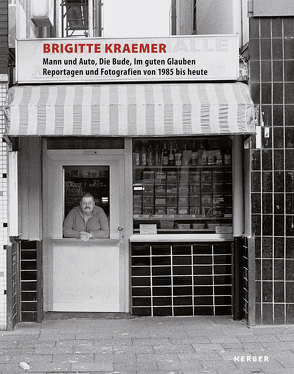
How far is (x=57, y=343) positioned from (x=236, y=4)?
523cm

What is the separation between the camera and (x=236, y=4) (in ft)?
29.6

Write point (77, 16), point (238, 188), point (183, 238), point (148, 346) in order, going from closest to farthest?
1. point (148, 346)
2. point (238, 188)
3. point (183, 238)
4. point (77, 16)

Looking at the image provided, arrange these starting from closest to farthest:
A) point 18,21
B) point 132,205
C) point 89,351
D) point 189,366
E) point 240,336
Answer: point 189,366
point 89,351
point 240,336
point 18,21
point 132,205

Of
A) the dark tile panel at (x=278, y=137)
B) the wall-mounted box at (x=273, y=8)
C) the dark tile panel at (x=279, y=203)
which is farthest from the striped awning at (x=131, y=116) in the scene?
the wall-mounted box at (x=273, y=8)

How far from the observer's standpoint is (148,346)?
7.71 metres

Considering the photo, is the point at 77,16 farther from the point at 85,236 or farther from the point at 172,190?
the point at 85,236

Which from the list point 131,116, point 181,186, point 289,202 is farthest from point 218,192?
point 131,116

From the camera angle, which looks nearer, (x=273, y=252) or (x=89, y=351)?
(x=89, y=351)

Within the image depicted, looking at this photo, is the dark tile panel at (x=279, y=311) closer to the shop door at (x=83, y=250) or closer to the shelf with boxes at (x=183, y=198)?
the shelf with boxes at (x=183, y=198)

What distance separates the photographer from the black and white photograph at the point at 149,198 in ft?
26.3

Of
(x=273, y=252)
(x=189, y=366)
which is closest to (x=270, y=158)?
(x=273, y=252)

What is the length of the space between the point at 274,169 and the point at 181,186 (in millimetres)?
1589

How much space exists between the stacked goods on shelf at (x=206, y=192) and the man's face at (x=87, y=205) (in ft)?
5.44

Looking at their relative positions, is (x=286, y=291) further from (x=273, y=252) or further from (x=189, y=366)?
(x=189, y=366)
